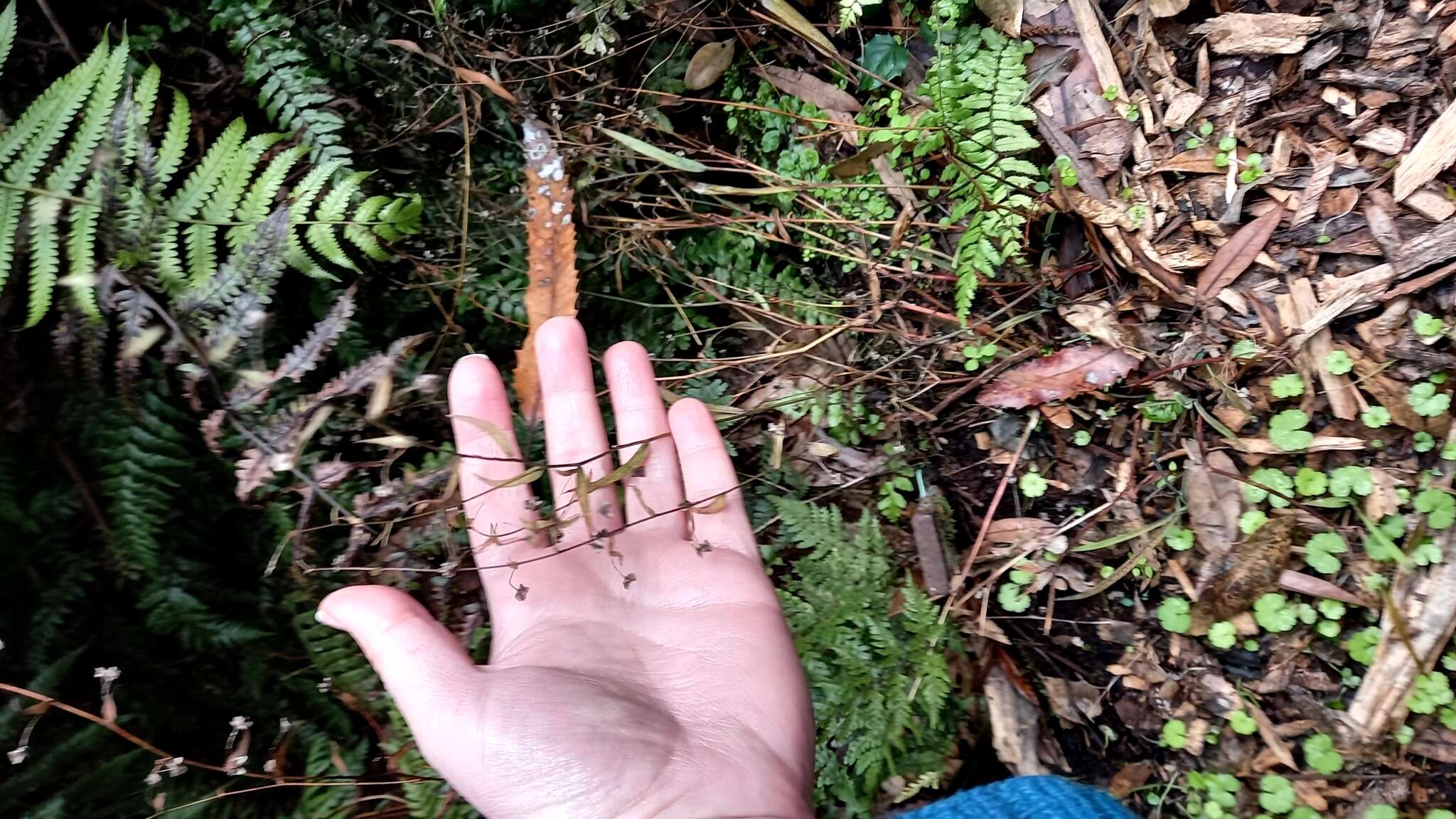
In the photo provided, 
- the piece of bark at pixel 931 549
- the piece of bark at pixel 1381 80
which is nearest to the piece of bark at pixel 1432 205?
the piece of bark at pixel 1381 80

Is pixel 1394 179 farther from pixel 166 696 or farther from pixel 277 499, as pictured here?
pixel 166 696

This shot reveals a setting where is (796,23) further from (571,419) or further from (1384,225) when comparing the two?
(1384,225)

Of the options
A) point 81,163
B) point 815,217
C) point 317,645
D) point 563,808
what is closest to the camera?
point 563,808

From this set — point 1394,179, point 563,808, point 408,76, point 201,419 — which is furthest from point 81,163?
point 1394,179

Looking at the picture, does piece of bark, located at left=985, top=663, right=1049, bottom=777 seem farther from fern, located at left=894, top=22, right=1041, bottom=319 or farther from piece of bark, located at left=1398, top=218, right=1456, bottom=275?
piece of bark, located at left=1398, top=218, right=1456, bottom=275

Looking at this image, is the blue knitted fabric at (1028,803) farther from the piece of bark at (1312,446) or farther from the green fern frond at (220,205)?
the green fern frond at (220,205)

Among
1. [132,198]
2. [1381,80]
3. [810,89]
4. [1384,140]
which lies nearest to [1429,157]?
[1384,140]
